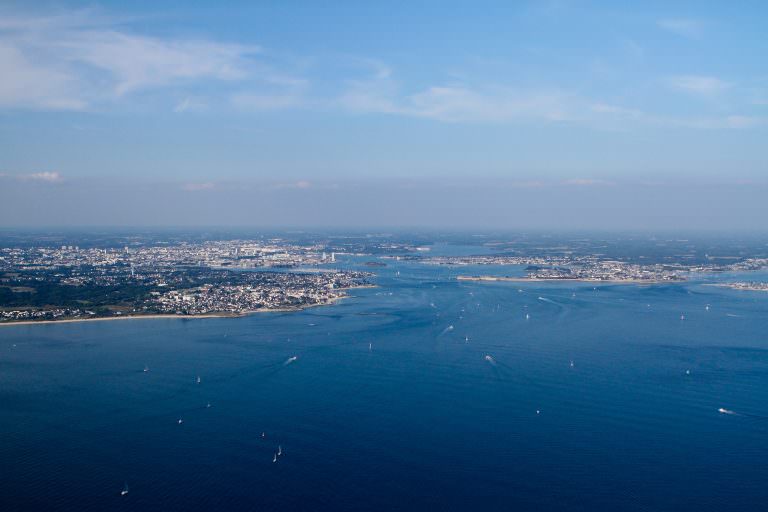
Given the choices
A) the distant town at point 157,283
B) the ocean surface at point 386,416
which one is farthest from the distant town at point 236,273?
the ocean surface at point 386,416

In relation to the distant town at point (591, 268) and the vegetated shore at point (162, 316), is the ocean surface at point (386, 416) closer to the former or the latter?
the vegetated shore at point (162, 316)

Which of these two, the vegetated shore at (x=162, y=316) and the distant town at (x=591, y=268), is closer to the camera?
the vegetated shore at (x=162, y=316)

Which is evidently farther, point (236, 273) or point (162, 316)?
point (236, 273)

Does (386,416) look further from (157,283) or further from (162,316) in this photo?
(157,283)

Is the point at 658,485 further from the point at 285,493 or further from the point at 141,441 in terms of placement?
the point at 141,441

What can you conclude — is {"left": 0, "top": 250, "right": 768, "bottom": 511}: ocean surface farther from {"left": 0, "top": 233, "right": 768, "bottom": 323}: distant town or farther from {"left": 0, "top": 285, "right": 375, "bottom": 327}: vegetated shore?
{"left": 0, "top": 233, "right": 768, "bottom": 323}: distant town

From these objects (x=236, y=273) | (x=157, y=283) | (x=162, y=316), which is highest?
(x=236, y=273)

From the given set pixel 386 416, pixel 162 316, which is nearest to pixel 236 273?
pixel 162 316

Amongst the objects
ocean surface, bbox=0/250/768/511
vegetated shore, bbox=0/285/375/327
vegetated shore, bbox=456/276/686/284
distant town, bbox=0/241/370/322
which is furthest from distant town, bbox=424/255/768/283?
ocean surface, bbox=0/250/768/511
